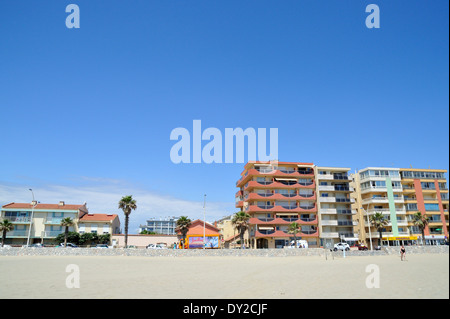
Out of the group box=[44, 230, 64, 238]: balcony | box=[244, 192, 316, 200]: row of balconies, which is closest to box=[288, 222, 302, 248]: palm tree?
box=[244, 192, 316, 200]: row of balconies

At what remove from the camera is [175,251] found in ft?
148

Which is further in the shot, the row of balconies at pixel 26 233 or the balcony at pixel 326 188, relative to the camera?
the balcony at pixel 326 188

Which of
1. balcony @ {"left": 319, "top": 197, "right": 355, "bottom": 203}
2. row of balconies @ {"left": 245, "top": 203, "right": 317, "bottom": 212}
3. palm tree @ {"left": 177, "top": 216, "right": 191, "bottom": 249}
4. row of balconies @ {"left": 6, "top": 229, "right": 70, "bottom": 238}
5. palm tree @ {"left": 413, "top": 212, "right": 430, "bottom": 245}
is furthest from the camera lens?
balcony @ {"left": 319, "top": 197, "right": 355, "bottom": 203}

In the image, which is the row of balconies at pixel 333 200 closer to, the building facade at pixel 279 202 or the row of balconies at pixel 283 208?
the building facade at pixel 279 202

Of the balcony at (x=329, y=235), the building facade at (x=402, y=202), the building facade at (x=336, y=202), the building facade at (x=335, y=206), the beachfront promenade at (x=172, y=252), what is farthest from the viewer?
the building facade at (x=402, y=202)

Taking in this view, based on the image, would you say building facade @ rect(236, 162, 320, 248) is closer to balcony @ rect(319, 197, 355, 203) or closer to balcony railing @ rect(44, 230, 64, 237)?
balcony @ rect(319, 197, 355, 203)

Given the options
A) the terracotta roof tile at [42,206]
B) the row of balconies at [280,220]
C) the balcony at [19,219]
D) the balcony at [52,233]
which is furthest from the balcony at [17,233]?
the row of balconies at [280,220]

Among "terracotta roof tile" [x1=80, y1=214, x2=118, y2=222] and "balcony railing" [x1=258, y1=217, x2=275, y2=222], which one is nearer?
"balcony railing" [x1=258, y1=217, x2=275, y2=222]

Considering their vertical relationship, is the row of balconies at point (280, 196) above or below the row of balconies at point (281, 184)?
below

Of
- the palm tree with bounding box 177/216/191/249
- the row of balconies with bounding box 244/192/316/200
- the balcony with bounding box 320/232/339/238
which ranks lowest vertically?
the balcony with bounding box 320/232/339/238

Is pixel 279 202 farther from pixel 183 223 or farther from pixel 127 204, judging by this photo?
pixel 127 204
